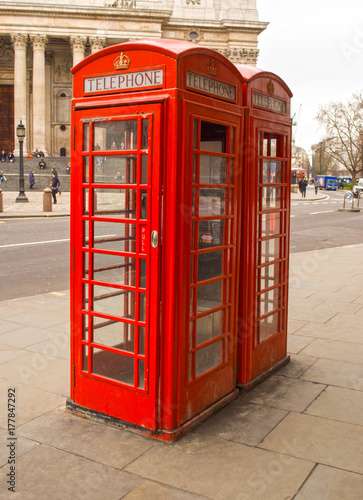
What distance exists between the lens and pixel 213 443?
12.6 feet

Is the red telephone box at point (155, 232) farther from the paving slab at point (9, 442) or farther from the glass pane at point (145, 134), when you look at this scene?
the paving slab at point (9, 442)

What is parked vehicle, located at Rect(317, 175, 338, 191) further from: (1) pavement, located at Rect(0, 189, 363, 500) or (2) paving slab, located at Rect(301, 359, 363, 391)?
(2) paving slab, located at Rect(301, 359, 363, 391)

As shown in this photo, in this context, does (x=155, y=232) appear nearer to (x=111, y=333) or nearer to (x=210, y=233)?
(x=210, y=233)

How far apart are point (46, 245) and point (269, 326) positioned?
412 inches

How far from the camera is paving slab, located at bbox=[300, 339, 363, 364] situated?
573 cm

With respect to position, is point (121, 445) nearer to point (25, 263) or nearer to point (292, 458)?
point (292, 458)

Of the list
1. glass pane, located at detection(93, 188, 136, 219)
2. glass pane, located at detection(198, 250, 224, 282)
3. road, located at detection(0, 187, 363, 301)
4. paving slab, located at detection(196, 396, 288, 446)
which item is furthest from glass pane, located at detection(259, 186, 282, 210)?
road, located at detection(0, 187, 363, 301)

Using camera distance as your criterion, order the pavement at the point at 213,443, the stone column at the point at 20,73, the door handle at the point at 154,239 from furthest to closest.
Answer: the stone column at the point at 20,73 → the door handle at the point at 154,239 → the pavement at the point at 213,443

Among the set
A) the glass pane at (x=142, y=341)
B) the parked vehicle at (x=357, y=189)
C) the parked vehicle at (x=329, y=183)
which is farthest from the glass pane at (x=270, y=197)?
the parked vehicle at (x=329, y=183)

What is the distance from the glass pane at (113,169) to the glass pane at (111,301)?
790 millimetres

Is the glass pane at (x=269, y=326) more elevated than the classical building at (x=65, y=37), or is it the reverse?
the classical building at (x=65, y=37)

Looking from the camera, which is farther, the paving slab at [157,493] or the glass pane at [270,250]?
the glass pane at [270,250]

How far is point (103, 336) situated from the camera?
4234 mm

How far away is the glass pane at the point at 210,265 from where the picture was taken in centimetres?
414
